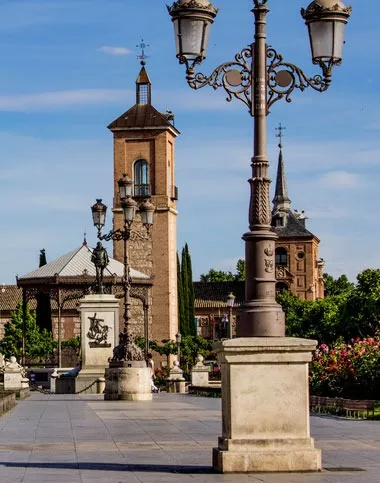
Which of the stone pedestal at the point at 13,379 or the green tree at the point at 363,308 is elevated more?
the green tree at the point at 363,308

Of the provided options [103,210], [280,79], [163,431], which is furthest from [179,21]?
[103,210]

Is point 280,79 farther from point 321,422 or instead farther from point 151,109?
point 151,109

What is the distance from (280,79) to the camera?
14359 mm

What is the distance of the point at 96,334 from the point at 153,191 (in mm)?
70168

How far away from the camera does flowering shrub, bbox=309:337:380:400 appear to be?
27.6 m

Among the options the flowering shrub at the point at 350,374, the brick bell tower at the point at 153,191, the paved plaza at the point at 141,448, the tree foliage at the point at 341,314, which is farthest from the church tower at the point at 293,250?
the paved plaza at the point at 141,448

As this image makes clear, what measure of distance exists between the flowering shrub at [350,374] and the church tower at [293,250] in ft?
398

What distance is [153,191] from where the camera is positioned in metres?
111

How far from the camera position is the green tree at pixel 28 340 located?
100688mm

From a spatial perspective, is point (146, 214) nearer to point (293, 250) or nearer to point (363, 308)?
point (363, 308)

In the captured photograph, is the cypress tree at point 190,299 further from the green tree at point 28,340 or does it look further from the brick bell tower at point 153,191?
the green tree at point 28,340

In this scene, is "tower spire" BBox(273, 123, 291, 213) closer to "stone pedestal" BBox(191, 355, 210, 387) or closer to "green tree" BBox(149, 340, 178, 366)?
"green tree" BBox(149, 340, 178, 366)

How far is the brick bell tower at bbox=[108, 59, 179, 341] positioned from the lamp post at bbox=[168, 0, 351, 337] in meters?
94.6

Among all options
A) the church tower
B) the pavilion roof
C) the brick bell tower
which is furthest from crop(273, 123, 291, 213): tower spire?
the pavilion roof
